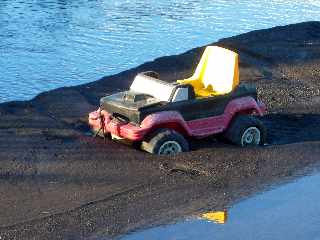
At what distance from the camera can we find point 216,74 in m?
9.41

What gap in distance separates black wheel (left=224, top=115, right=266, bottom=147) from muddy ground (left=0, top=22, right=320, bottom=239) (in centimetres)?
16

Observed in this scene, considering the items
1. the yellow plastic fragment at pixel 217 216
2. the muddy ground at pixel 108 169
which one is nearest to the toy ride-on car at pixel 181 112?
the muddy ground at pixel 108 169

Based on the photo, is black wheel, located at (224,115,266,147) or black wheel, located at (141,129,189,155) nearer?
black wheel, located at (141,129,189,155)

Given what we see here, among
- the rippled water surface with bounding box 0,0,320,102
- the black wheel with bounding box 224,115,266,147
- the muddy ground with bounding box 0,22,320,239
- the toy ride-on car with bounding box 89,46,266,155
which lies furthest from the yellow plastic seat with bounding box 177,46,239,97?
the rippled water surface with bounding box 0,0,320,102

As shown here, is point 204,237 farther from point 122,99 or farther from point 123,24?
point 123,24

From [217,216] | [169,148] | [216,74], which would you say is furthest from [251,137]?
[217,216]

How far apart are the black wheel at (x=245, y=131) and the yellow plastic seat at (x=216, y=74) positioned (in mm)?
452

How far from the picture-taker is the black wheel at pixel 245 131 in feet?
29.1

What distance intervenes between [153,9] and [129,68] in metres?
8.52

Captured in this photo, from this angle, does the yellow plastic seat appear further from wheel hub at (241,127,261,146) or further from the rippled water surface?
the rippled water surface

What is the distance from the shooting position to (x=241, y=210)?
23.1 ft

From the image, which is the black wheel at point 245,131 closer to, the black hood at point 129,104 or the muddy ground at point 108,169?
the muddy ground at point 108,169

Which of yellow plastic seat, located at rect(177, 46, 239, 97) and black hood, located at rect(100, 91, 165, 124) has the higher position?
yellow plastic seat, located at rect(177, 46, 239, 97)

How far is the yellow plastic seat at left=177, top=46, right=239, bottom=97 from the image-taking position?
918cm
